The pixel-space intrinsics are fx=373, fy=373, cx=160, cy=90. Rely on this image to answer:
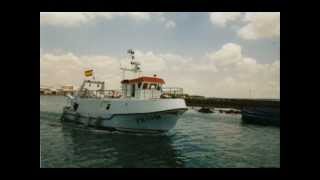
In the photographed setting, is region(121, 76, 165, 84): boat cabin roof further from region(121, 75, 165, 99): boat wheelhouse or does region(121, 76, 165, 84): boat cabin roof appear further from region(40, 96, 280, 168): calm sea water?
region(40, 96, 280, 168): calm sea water

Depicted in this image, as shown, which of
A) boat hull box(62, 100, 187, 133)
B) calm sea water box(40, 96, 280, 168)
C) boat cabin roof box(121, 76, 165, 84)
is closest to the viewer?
calm sea water box(40, 96, 280, 168)

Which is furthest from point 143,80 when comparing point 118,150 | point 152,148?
point 118,150

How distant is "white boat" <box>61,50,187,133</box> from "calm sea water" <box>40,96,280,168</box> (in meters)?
0.25

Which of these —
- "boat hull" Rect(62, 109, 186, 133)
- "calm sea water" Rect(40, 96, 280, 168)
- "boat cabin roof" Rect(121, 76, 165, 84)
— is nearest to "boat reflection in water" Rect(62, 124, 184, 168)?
→ "calm sea water" Rect(40, 96, 280, 168)

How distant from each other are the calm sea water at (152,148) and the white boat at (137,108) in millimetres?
245

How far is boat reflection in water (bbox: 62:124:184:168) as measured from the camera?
6867mm

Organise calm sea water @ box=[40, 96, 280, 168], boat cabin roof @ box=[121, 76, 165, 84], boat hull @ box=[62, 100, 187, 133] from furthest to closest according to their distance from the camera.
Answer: boat hull @ box=[62, 100, 187, 133], boat cabin roof @ box=[121, 76, 165, 84], calm sea water @ box=[40, 96, 280, 168]

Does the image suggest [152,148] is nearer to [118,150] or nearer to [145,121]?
[118,150]

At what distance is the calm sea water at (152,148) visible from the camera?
6797 millimetres

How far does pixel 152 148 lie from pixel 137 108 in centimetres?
127

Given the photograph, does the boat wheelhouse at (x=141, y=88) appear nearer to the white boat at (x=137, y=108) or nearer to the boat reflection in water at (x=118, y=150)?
the white boat at (x=137, y=108)

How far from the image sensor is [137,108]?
9086 millimetres
